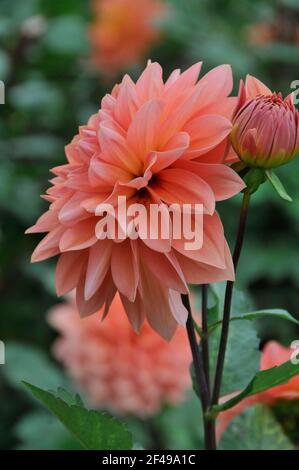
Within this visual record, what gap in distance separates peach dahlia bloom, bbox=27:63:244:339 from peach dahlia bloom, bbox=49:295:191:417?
829 millimetres

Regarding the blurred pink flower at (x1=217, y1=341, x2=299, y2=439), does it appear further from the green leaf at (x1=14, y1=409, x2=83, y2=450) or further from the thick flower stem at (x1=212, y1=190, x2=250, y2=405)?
the green leaf at (x1=14, y1=409, x2=83, y2=450)

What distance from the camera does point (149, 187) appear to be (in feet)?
2.48

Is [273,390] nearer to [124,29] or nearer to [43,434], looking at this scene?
[43,434]

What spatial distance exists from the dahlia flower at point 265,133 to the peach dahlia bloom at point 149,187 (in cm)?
1

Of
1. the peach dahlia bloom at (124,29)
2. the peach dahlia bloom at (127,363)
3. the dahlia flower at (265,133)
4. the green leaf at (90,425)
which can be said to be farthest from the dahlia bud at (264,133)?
the peach dahlia bloom at (124,29)

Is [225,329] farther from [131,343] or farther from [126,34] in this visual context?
[126,34]

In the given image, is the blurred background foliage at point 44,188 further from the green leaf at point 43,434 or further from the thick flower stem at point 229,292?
the thick flower stem at point 229,292

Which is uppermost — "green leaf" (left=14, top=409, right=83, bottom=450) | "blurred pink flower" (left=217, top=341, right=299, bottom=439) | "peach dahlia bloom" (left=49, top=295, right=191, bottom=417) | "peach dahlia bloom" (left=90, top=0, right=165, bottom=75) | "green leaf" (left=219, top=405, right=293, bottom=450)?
"peach dahlia bloom" (left=90, top=0, right=165, bottom=75)

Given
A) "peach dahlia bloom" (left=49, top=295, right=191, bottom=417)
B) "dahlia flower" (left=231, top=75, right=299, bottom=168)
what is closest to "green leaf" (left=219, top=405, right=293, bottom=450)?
"dahlia flower" (left=231, top=75, right=299, bottom=168)

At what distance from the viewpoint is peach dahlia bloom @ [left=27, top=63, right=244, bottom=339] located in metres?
0.71

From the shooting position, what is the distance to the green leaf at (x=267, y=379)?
2.43 feet

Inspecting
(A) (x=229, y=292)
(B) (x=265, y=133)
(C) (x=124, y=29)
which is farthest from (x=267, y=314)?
(C) (x=124, y=29)

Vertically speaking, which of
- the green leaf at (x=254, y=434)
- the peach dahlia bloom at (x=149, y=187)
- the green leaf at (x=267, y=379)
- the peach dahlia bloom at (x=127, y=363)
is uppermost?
the peach dahlia bloom at (x=149, y=187)

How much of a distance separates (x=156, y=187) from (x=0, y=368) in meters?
1.18
